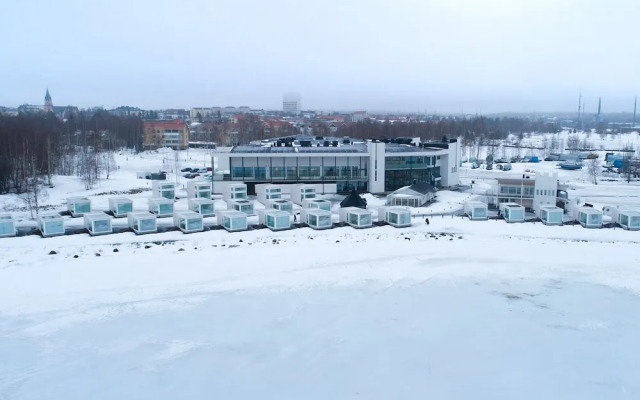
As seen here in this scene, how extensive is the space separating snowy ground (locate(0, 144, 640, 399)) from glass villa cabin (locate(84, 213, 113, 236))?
0.34m

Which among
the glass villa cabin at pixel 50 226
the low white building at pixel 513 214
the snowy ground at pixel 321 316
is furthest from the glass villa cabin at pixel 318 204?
the glass villa cabin at pixel 50 226

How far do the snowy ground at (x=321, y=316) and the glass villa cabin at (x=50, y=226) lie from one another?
500 millimetres

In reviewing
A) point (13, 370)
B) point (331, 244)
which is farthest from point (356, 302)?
point (13, 370)

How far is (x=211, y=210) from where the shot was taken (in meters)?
20.9

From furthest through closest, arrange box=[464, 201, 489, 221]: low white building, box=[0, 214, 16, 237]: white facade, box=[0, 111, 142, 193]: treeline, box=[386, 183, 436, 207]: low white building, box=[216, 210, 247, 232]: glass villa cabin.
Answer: box=[0, 111, 142, 193]: treeline, box=[386, 183, 436, 207]: low white building, box=[464, 201, 489, 221]: low white building, box=[216, 210, 247, 232]: glass villa cabin, box=[0, 214, 16, 237]: white facade

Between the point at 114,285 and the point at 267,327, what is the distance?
15.4 feet

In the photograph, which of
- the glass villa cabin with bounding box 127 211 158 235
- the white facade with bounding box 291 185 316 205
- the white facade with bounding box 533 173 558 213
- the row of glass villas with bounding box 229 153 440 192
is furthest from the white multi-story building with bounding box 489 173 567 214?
the glass villa cabin with bounding box 127 211 158 235

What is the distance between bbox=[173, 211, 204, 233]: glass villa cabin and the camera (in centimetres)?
1794

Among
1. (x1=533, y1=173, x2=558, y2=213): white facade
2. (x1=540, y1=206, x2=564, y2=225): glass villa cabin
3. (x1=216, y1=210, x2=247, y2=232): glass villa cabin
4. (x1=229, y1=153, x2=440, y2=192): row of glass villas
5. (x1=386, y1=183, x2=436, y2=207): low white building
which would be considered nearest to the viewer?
(x1=216, y1=210, x2=247, y2=232): glass villa cabin

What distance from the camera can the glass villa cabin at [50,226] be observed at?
17344mm

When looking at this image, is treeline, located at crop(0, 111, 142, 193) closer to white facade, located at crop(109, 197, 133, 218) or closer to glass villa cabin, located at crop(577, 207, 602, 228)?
white facade, located at crop(109, 197, 133, 218)

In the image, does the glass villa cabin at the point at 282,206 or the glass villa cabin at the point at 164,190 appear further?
the glass villa cabin at the point at 164,190

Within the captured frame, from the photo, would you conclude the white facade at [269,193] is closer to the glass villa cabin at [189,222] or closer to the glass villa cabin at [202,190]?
the glass villa cabin at [202,190]

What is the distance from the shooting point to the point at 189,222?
18.0 m
